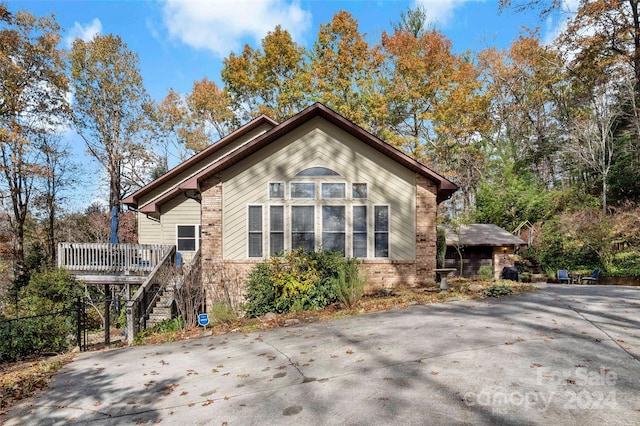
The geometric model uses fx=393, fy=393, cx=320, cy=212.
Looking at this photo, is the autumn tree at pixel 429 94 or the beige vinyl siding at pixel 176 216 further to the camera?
the autumn tree at pixel 429 94

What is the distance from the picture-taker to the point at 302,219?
41.9ft

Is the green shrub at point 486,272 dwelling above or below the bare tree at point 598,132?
below

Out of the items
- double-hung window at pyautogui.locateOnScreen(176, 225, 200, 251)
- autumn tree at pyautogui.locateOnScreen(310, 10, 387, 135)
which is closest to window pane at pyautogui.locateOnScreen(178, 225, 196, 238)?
double-hung window at pyautogui.locateOnScreen(176, 225, 200, 251)

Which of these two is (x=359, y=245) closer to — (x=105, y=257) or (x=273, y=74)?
(x=105, y=257)

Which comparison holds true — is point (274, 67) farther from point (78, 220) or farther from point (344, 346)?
point (344, 346)

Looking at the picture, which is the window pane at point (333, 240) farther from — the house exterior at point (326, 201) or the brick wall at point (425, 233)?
the brick wall at point (425, 233)

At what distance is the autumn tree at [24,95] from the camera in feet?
64.4

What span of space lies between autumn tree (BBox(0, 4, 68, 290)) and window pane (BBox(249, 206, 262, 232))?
11399 millimetres

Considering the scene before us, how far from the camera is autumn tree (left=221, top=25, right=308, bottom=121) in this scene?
29859 millimetres

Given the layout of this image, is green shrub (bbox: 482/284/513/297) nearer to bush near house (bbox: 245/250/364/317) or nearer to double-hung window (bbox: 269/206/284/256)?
bush near house (bbox: 245/250/364/317)

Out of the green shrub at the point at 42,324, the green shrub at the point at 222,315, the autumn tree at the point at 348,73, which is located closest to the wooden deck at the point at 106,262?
the green shrub at the point at 42,324

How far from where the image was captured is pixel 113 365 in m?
7.09

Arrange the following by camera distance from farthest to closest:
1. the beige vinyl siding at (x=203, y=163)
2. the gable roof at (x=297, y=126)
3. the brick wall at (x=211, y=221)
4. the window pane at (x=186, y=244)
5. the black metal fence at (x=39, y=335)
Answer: the beige vinyl siding at (x=203, y=163) → the window pane at (x=186, y=244) → the brick wall at (x=211, y=221) → the gable roof at (x=297, y=126) → the black metal fence at (x=39, y=335)

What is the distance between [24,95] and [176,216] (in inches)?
490
